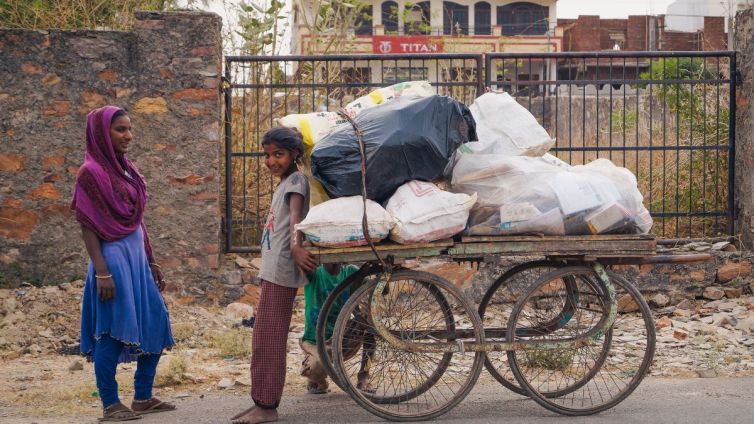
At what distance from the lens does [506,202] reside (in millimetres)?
4832

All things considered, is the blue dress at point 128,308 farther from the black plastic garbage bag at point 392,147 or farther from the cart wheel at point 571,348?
the cart wheel at point 571,348

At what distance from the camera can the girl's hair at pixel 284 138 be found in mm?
4879

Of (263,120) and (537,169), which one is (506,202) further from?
(263,120)

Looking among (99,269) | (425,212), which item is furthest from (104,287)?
(425,212)

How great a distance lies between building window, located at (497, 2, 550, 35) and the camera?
172 ft

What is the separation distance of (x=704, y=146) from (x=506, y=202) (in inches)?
172

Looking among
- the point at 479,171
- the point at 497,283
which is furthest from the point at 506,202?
the point at 497,283

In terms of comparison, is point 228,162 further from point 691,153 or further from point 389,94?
point 691,153

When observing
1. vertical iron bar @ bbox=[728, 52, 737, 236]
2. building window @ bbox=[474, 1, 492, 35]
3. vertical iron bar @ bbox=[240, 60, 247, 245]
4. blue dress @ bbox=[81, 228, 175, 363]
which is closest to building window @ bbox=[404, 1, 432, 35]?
vertical iron bar @ bbox=[240, 60, 247, 245]

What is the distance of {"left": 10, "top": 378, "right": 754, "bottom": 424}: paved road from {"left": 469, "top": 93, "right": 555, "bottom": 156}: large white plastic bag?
1.41 m

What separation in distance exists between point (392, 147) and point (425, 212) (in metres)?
0.37

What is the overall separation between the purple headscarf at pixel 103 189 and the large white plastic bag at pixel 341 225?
1.03 m

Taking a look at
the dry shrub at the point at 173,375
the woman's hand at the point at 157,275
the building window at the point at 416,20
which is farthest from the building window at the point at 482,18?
the woman's hand at the point at 157,275

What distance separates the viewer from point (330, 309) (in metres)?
5.01
